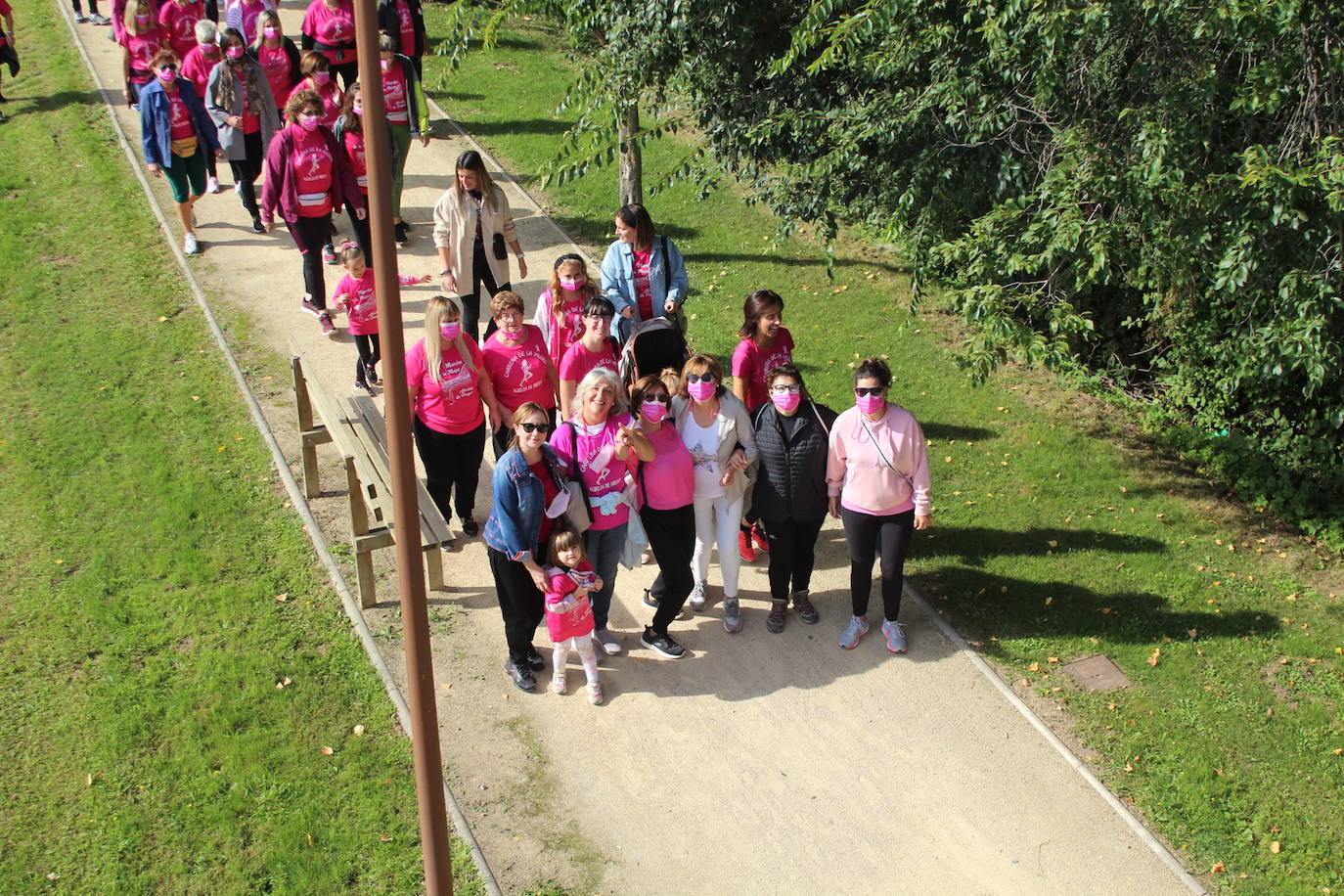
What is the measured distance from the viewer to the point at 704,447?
291 inches

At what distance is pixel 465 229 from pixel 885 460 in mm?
4012

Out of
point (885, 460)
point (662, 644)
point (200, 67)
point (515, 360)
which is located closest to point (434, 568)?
point (515, 360)

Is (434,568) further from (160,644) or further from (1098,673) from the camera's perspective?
(1098,673)

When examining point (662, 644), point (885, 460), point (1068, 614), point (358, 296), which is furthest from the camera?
point (358, 296)

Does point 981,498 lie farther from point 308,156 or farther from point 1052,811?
point 308,156

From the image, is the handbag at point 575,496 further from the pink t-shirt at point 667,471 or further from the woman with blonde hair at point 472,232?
the woman with blonde hair at point 472,232

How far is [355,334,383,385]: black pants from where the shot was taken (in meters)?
9.54

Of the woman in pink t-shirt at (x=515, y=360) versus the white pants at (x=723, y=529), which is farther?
the woman in pink t-shirt at (x=515, y=360)

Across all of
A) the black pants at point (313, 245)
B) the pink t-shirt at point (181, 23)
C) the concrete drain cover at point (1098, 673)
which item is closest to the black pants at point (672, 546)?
the concrete drain cover at point (1098, 673)

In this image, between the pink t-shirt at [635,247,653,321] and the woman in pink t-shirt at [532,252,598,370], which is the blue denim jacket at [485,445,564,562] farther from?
the pink t-shirt at [635,247,653,321]

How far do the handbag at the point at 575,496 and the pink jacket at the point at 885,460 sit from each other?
1497 millimetres

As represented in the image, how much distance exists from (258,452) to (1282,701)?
7.14 metres

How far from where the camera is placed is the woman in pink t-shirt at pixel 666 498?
23.6ft

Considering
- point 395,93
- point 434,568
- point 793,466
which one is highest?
point 395,93
